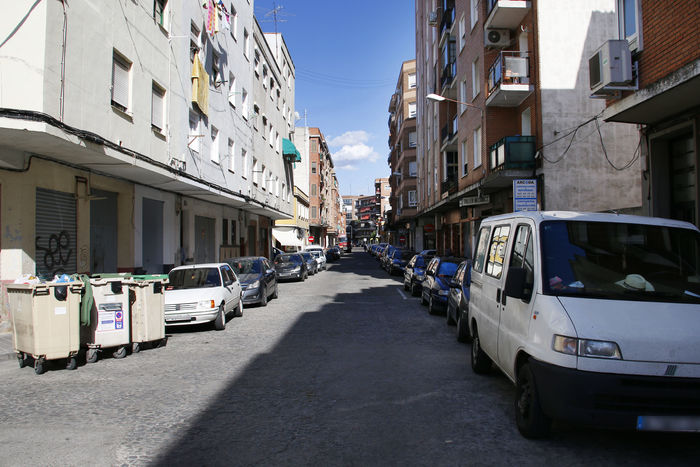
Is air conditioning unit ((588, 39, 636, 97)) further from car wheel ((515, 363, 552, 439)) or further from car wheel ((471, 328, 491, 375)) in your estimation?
car wheel ((515, 363, 552, 439))

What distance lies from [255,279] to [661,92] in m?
11.2

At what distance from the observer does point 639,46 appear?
9.16m

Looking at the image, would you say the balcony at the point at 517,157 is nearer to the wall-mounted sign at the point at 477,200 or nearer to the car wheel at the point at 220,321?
the wall-mounted sign at the point at 477,200

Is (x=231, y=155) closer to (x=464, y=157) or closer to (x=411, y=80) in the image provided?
(x=464, y=157)

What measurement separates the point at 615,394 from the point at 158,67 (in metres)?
14.4

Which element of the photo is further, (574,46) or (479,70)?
(479,70)

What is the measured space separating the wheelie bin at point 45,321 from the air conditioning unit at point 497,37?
17.0 meters

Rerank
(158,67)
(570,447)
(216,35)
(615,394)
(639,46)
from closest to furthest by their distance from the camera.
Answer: (615,394), (570,447), (639,46), (158,67), (216,35)

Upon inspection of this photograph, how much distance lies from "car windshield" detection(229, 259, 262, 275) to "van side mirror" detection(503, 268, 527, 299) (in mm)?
11784

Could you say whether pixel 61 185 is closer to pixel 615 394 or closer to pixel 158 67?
pixel 158 67

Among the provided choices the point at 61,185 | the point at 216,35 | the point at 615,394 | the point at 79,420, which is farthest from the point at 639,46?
the point at 216,35

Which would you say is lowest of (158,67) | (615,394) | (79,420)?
(79,420)

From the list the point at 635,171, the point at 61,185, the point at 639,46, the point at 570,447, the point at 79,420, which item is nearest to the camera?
the point at 570,447

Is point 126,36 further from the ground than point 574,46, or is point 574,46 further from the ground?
point 574,46
